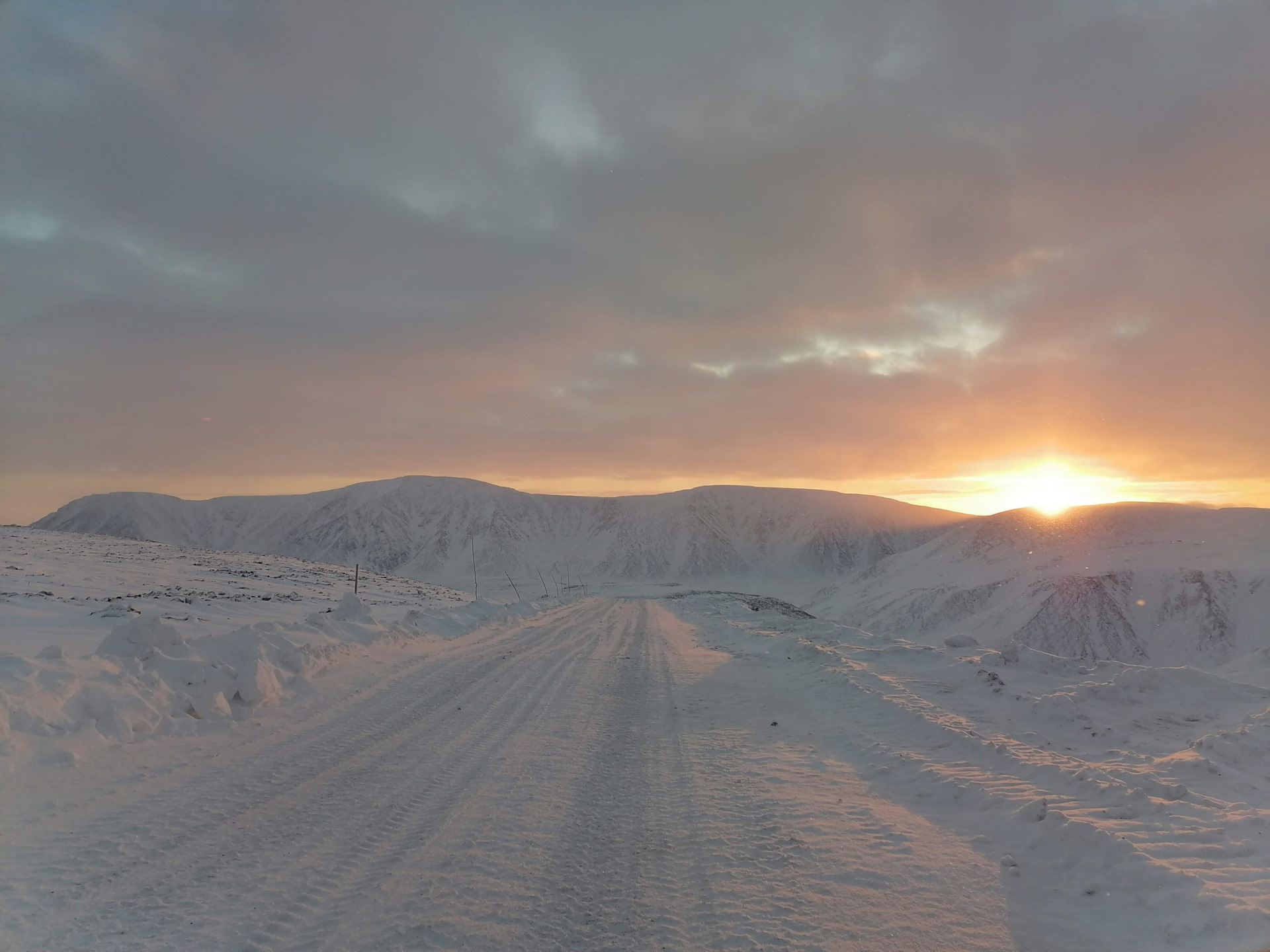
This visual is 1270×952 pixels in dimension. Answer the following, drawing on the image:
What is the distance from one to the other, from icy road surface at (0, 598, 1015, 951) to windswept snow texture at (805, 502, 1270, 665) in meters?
29.9

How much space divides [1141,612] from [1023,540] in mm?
23382

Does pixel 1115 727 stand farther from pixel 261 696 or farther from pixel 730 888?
pixel 261 696

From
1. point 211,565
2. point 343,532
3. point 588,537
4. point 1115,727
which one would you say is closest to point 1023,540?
point 1115,727

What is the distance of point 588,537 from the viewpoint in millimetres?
173500

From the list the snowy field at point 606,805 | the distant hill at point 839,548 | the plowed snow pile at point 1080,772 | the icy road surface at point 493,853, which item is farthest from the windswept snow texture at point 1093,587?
the icy road surface at point 493,853

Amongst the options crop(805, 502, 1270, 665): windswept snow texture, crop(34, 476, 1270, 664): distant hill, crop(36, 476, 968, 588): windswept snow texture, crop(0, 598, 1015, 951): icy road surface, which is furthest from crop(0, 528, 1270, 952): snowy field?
crop(36, 476, 968, 588): windswept snow texture

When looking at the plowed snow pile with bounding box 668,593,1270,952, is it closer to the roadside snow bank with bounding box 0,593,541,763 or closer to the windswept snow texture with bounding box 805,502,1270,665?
the roadside snow bank with bounding box 0,593,541,763

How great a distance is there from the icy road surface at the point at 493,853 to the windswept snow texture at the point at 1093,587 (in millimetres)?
29914

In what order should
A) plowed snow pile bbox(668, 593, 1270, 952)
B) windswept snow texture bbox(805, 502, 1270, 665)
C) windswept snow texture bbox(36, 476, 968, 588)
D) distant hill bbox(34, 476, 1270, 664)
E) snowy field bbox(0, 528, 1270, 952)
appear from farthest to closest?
windswept snow texture bbox(36, 476, 968, 588) < distant hill bbox(34, 476, 1270, 664) < windswept snow texture bbox(805, 502, 1270, 665) < plowed snow pile bbox(668, 593, 1270, 952) < snowy field bbox(0, 528, 1270, 952)

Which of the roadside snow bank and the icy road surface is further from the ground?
the roadside snow bank

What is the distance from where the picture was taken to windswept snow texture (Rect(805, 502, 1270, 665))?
47062 millimetres

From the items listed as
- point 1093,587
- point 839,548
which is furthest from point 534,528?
point 1093,587

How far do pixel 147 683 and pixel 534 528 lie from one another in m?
168

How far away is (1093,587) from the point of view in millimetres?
52500
